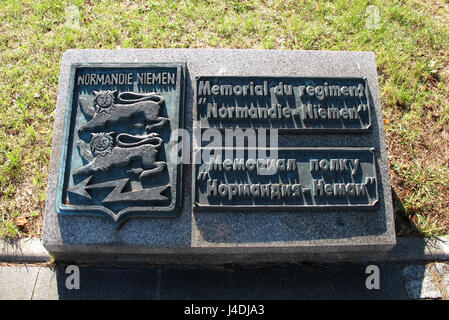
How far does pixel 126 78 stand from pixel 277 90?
1415mm

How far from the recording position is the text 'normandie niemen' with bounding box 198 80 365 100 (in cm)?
305

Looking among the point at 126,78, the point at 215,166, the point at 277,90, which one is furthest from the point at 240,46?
the point at 215,166

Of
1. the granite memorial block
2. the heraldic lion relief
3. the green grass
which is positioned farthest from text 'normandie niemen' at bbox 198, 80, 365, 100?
the green grass

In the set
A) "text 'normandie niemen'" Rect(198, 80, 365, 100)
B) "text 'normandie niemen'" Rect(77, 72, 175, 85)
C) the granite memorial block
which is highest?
"text 'normandie niemen'" Rect(77, 72, 175, 85)

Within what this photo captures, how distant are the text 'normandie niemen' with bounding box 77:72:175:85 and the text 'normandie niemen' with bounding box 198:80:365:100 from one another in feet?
1.10

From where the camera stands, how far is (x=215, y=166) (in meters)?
2.85

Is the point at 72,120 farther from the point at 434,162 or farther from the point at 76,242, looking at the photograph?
the point at 434,162

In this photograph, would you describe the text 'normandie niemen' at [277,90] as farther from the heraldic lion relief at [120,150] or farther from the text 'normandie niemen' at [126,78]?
the heraldic lion relief at [120,150]

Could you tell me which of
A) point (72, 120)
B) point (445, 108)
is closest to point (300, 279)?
point (72, 120)

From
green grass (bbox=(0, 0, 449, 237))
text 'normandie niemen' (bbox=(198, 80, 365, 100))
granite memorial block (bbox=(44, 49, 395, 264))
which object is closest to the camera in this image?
granite memorial block (bbox=(44, 49, 395, 264))

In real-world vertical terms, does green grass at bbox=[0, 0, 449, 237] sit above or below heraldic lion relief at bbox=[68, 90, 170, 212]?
above

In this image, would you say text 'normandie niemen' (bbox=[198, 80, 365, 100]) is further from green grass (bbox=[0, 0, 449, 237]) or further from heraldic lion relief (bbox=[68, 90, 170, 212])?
green grass (bbox=[0, 0, 449, 237])

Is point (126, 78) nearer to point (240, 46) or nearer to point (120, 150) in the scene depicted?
point (120, 150)

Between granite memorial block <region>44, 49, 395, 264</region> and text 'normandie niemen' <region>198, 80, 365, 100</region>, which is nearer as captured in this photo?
granite memorial block <region>44, 49, 395, 264</region>
